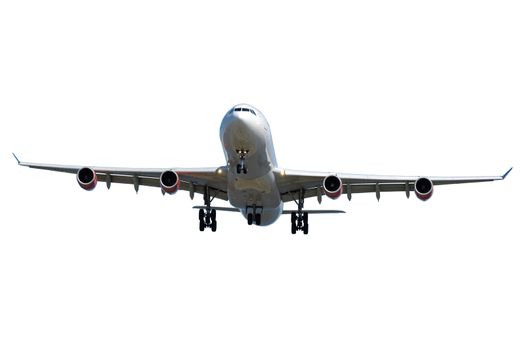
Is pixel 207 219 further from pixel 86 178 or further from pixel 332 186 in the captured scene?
pixel 332 186

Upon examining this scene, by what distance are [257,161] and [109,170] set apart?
8327mm

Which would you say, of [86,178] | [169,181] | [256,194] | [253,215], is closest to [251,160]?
[256,194]

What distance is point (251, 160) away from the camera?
4341 centimetres

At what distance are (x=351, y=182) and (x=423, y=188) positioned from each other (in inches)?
146

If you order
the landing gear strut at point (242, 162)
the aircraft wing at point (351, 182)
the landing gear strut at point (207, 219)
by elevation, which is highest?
the aircraft wing at point (351, 182)

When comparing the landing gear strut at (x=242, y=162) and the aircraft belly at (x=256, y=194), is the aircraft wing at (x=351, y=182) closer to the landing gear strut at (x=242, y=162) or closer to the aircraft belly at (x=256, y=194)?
the aircraft belly at (x=256, y=194)

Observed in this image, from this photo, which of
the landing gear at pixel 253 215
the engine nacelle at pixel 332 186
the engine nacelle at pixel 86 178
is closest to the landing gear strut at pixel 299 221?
the landing gear at pixel 253 215

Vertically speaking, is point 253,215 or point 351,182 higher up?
point 351,182

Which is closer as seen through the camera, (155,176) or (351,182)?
(351,182)

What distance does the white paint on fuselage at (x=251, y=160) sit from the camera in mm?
41562

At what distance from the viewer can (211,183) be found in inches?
1892

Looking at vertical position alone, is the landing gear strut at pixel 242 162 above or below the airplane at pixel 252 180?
below

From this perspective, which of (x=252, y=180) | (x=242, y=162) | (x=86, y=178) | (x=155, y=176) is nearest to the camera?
(x=242, y=162)

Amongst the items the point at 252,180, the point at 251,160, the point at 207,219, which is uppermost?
the point at 207,219
